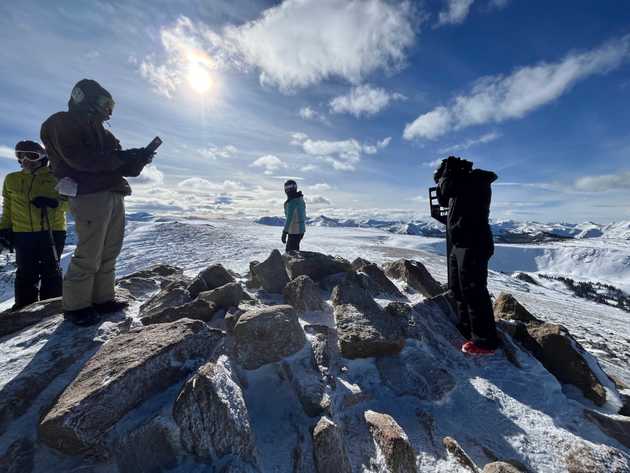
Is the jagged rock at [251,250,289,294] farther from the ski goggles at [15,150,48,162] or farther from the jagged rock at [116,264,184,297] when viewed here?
the ski goggles at [15,150,48,162]

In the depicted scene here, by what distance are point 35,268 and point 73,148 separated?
295 cm

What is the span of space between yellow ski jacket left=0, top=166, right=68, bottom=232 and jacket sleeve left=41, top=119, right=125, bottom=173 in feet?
6.25

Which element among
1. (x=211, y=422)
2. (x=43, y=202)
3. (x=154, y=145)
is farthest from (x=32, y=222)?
(x=211, y=422)

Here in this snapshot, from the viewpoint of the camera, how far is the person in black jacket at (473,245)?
426cm

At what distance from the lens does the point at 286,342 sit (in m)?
3.74

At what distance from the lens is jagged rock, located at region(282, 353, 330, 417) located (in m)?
3.13

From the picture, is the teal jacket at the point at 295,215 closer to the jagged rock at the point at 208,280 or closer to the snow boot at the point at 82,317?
the jagged rock at the point at 208,280

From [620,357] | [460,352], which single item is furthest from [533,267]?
[460,352]

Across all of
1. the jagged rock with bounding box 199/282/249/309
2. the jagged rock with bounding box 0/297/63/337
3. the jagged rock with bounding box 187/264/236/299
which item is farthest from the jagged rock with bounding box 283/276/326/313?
the jagged rock with bounding box 0/297/63/337

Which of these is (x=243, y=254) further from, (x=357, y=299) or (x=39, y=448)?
(x=39, y=448)

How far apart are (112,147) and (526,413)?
645 centimetres

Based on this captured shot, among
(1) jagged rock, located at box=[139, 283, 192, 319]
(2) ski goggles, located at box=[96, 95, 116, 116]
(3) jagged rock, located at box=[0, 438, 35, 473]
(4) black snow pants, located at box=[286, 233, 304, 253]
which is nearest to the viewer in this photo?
(3) jagged rock, located at box=[0, 438, 35, 473]

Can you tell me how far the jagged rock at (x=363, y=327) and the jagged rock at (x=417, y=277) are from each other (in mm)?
2175

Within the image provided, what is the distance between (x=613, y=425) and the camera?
10.9 feet
